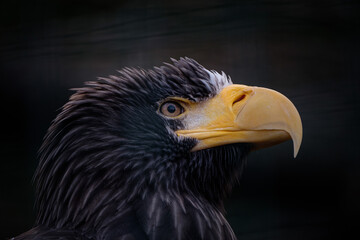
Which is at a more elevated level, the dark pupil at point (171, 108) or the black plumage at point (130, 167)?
the dark pupil at point (171, 108)

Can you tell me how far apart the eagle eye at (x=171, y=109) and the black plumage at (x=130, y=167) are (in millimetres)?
A: 20

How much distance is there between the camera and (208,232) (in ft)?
5.19

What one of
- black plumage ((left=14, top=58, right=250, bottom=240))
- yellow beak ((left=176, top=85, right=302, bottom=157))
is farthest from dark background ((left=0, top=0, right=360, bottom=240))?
yellow beak ((left=176, top=85, right=302, bottom=157))

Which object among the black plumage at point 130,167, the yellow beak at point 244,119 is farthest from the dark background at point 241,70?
the yellow beak at point 244,119

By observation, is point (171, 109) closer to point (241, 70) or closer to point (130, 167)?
point (130, 167)

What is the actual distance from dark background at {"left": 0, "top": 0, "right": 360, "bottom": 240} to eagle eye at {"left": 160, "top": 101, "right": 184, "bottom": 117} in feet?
0.82

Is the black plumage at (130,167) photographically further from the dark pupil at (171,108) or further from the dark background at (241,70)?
the dark background at (241,70)

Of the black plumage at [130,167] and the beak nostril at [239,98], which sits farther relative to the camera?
the beak nostril at [239,98]

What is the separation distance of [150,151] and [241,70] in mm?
906

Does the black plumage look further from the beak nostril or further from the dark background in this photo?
the dark background

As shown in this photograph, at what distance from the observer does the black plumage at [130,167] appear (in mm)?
1504

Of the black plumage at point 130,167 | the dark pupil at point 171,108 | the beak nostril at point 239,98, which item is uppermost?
the beak nostril at point 239,98

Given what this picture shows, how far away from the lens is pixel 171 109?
1.61 metres

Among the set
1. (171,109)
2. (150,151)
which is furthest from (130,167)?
(171,109)
